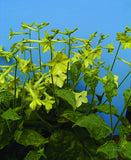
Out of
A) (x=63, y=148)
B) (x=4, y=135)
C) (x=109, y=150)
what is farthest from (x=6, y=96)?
(x=109, y=150)

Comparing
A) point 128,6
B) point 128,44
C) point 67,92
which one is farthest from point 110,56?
point 67,92

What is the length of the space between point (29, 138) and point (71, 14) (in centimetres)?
71

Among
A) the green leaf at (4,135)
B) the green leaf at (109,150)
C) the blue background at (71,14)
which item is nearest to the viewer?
the green leaf at (109,150)

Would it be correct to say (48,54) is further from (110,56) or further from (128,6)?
(128,6)

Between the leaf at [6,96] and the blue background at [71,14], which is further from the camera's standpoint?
the blue background at [71,14]

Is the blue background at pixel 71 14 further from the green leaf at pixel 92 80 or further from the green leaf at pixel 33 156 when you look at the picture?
the green leaf at pixel 33 156

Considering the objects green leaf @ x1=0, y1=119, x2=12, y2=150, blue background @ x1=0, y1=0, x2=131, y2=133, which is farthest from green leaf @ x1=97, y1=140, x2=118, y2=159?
blue background @ x1=0, y1=0, x2=131, y2=133

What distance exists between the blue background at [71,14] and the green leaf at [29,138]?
2.07 ft

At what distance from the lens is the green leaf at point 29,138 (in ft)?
1.68

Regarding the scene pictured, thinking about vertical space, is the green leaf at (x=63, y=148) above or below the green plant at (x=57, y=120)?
below

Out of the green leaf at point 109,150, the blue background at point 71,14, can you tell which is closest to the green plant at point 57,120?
the green leaf at point 109,150

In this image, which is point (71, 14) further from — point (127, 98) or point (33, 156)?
point (33, 156)

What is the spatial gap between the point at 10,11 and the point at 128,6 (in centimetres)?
66

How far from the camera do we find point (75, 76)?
747 mm
